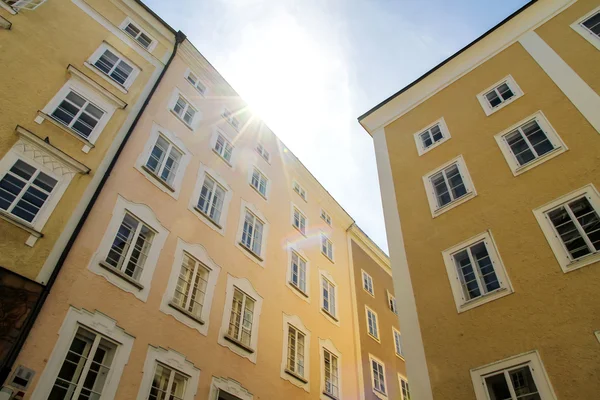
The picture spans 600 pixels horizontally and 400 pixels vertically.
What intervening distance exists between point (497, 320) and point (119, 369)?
10.1 meters

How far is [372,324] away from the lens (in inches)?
1026

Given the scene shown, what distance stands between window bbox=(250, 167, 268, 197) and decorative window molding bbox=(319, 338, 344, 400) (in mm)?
8183

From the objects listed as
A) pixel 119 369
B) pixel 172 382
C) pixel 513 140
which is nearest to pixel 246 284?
pixel 172 382

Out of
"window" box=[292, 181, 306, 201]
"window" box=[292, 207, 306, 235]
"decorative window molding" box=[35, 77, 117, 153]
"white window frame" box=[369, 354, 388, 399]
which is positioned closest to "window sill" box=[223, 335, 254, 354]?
"decorative window molding" box=[35, 77, 117, 153]

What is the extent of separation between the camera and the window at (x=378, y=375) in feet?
75.4

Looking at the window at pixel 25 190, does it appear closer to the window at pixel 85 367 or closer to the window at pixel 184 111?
the window at pixel 85 367

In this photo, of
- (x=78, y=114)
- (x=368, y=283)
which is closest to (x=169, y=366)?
(x=78, y=114)

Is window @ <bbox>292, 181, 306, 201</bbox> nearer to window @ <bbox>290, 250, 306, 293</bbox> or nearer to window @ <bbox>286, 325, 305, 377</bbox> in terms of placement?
window @ <bbox>290, 250, 306, 293</bbox>

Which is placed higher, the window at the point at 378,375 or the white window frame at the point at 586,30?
the white window frame at the point at 586,30

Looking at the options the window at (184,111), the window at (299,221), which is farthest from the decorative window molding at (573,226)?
the window at (184,111)

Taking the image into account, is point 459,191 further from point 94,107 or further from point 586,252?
point 94,107

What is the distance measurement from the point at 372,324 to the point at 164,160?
1655cm

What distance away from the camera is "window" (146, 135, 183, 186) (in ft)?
53.4

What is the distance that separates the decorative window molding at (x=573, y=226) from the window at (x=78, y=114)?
48.4 feet
